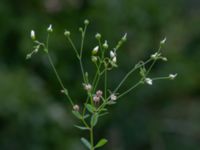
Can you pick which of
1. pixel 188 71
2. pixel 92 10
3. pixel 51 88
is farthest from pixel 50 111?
pixel 188 71

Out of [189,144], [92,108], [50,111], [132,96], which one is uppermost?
[92,108]

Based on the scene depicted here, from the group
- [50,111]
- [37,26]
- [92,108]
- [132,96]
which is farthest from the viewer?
[132,96]

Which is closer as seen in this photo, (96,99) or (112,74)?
(96,99)

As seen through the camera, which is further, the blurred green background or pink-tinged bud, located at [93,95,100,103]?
the blurred green background

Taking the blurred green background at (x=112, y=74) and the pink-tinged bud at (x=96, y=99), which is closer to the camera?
the pink-tinged bud at (x=96, y=99)

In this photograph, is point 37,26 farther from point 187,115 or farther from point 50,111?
point 187,115

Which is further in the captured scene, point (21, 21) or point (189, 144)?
point (189, 144)

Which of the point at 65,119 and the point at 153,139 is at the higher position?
the point at 65,119

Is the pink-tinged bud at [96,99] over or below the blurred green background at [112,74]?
over
